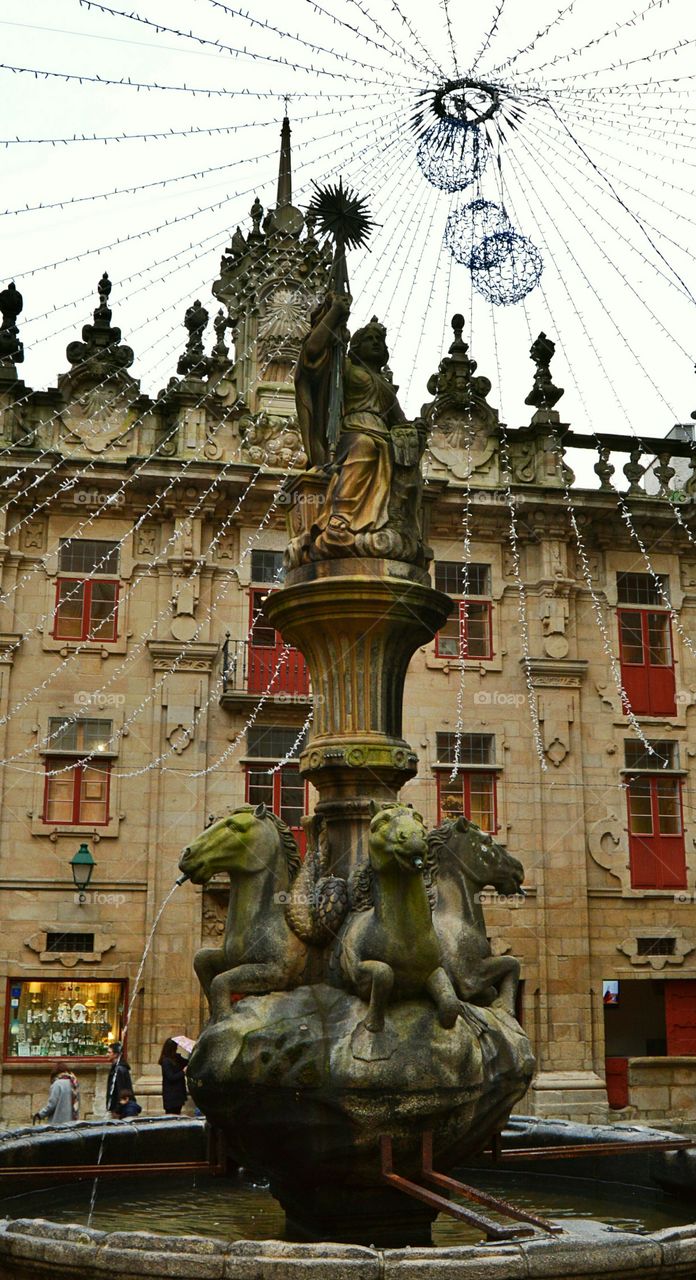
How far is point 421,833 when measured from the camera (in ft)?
26.6

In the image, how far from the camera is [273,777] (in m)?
24.6

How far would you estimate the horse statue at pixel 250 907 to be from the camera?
28.1ft

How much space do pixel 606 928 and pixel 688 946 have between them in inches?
67.8

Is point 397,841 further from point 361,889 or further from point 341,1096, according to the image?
point 341,1096

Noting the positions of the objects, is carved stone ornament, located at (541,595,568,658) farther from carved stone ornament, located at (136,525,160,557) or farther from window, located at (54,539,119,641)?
window, located at (54,539,119,641)

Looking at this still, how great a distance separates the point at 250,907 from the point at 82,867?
14.8 meters

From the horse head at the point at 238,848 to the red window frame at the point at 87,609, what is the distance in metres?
16.2

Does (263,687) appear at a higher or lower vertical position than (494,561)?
lower

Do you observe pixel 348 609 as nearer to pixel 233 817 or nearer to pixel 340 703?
pixel 340 703

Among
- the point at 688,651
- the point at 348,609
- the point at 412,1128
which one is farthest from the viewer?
the point at 688,651

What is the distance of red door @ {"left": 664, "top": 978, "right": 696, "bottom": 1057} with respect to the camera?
993 inches

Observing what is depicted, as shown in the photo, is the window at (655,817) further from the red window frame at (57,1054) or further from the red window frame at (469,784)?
the red window frame at (57,1054)

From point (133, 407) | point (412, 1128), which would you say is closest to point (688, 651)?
point (133, 407)

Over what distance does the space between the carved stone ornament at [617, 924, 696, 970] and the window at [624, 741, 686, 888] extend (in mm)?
853
